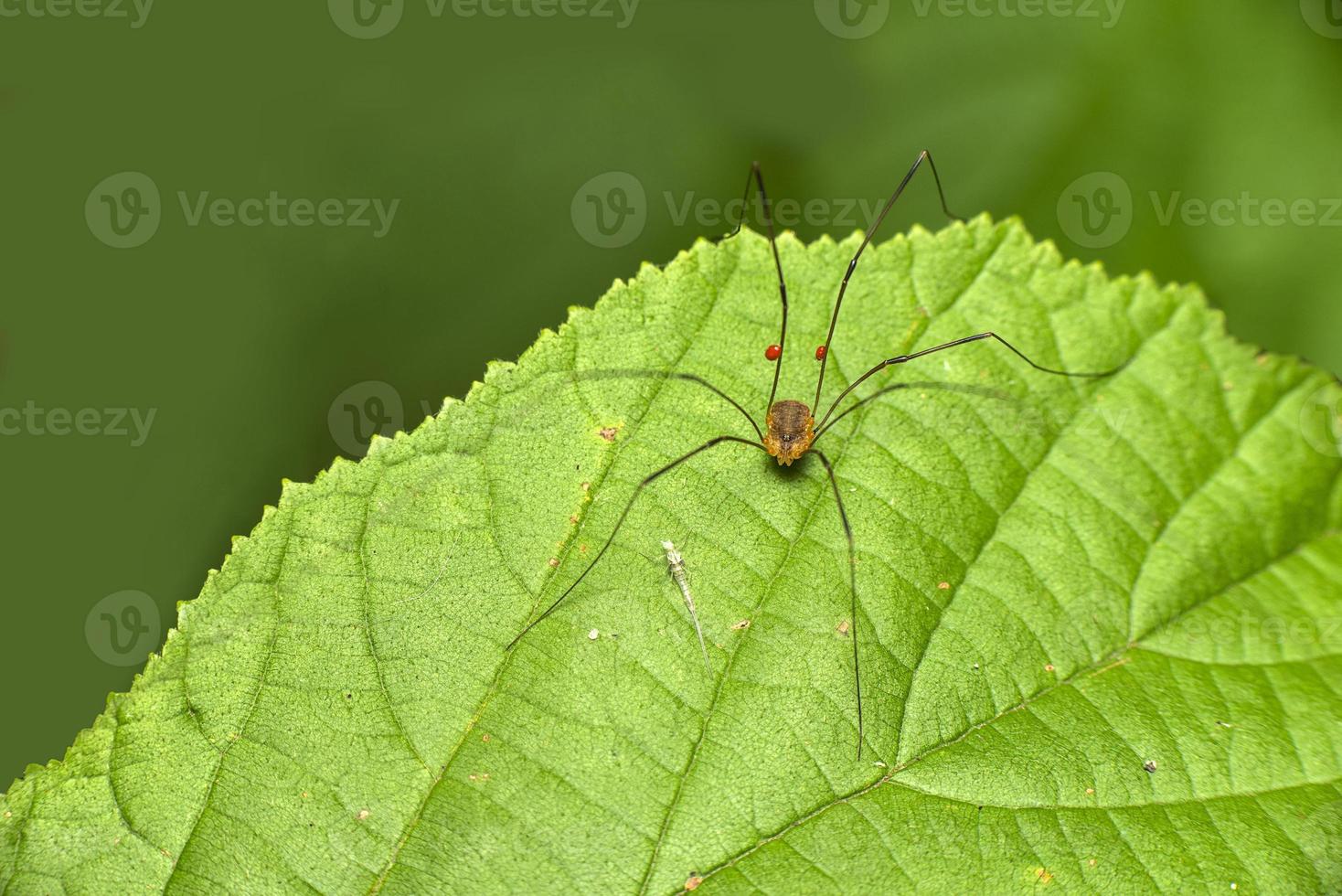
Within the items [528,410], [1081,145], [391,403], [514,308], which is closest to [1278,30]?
[1081,145]

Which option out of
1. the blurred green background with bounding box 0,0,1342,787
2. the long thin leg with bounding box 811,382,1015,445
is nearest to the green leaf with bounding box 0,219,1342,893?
the long thin leg with bounding box 811,382,1015,445

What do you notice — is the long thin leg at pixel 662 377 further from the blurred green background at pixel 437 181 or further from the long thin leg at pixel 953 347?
the blurred green background at pixel 437 181

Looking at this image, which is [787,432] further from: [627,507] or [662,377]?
[627,507]

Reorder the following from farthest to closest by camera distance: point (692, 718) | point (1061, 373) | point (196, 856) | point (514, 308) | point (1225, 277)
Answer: point (514, 308)
point (1225, 277)
point (1061, 373)
point (692, 718)
point (196, 856)

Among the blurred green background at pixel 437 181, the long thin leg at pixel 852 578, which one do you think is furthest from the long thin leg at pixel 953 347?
the blurred green background at pixel 437 181

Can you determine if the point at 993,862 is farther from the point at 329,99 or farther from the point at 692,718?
the point at 329,99
